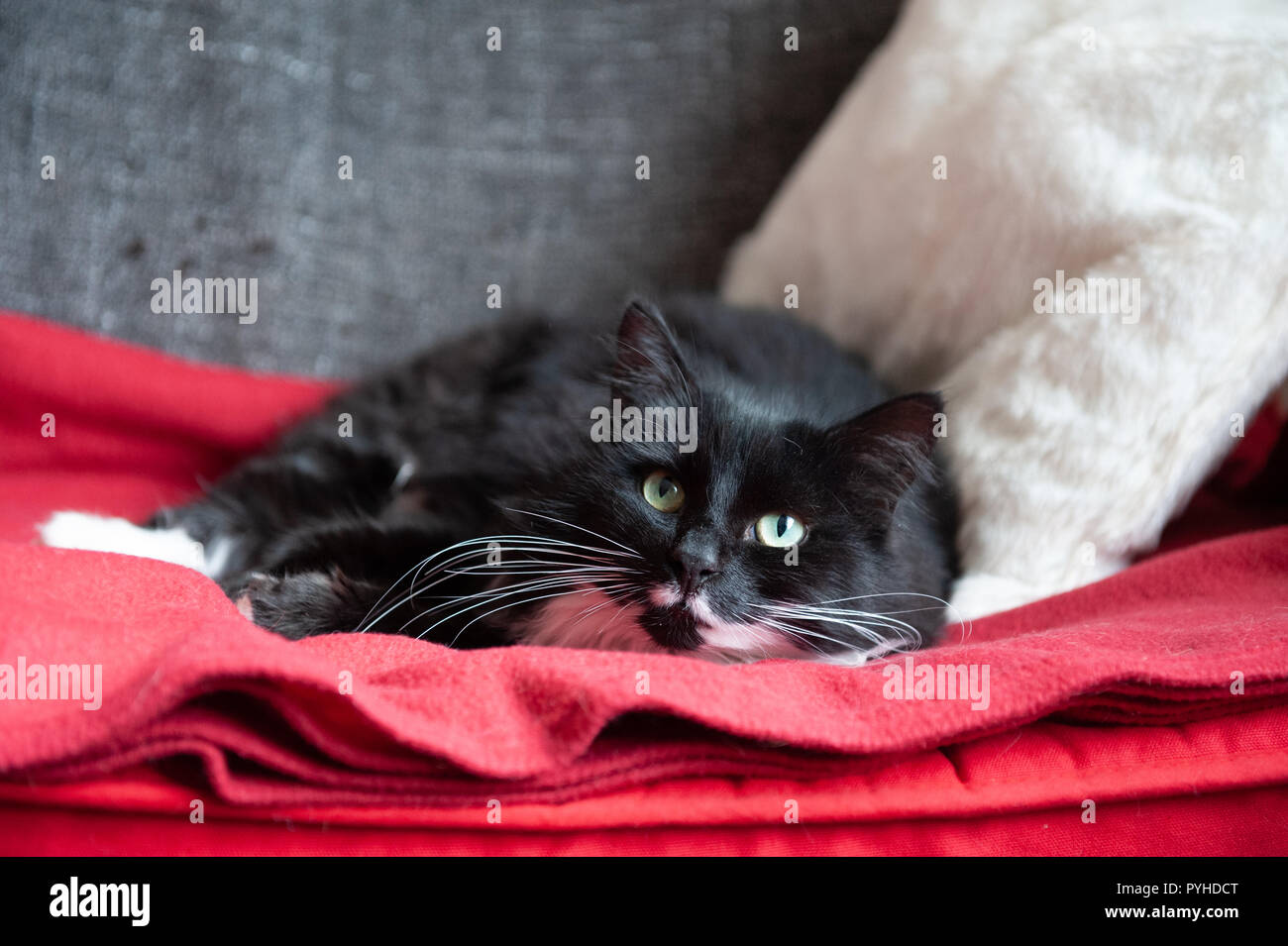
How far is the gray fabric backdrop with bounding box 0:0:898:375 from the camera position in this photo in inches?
73.3

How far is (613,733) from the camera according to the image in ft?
3.20

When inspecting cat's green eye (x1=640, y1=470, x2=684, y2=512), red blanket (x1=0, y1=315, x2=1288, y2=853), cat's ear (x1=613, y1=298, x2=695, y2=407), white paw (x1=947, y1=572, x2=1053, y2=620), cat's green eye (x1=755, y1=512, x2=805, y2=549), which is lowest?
red blanket (x1=0, y1=315, x2=1288, y2=853)

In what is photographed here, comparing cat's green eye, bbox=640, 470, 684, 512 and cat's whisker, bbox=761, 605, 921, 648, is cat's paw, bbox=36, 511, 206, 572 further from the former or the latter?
cat's whisker, bbox=761, 605, 921, 648

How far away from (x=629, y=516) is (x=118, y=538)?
35.9 inches

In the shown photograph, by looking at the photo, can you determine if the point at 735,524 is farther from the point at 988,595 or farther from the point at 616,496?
the point at 988,595

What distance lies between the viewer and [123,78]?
73.3 inches

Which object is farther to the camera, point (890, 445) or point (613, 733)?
point (890, 445)

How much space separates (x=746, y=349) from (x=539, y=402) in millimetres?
404

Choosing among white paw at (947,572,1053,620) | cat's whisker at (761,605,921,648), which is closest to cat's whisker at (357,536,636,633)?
cat's whisker at (761,605,921,648)

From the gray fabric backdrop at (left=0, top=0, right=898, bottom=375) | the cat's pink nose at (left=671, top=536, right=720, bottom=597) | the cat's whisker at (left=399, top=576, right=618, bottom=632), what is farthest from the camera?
the gray fabric backdrop at (left=0, top=0, right=898, bottom=375)

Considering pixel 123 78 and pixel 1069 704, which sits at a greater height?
pixel 123 78

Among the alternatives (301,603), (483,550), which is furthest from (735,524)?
(301,603)

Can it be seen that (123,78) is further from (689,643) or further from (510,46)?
(689,643)
